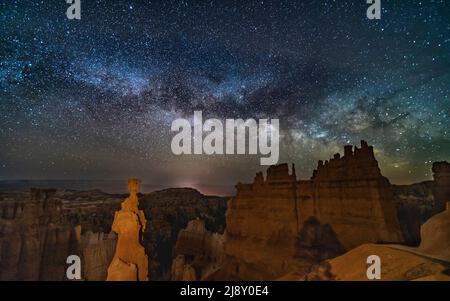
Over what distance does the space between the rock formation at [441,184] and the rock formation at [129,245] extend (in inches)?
1262

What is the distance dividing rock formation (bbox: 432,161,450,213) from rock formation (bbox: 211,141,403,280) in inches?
391

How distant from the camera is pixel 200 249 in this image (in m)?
51.9

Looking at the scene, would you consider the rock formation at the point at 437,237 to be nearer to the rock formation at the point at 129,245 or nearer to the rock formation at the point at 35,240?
the rock formation at the point at 129,245

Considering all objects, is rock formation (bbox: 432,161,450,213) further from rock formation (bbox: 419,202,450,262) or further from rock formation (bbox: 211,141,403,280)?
rock formation (bbox: 211,141,403,280)

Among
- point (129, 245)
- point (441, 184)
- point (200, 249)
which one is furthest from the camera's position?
point (200, 249)

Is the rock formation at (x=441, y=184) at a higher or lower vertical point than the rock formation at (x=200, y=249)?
A: higher

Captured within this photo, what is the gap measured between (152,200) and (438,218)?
6906cm

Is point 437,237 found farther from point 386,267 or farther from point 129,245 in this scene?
point 129,245

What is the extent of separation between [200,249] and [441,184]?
1430 inches

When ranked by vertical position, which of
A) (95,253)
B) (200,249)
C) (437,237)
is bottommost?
(200,249)

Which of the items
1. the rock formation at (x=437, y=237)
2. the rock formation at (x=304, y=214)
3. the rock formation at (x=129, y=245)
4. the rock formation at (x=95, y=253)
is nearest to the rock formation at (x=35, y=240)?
the rock formation at (x=95, y=253)

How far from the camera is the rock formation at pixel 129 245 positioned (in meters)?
18.2

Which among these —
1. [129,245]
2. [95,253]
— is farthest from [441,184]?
[95,253]

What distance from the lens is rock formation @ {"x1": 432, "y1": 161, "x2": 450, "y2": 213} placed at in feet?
108
